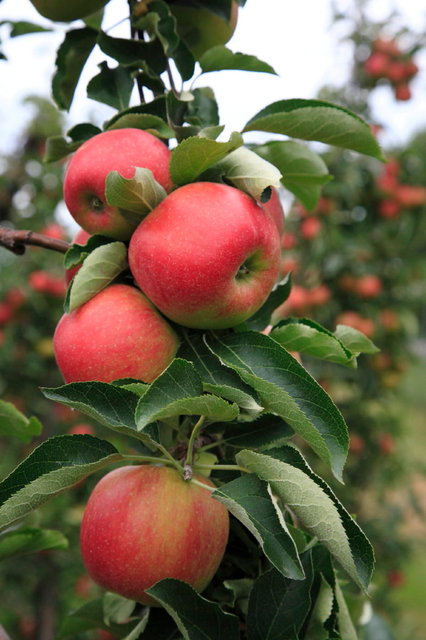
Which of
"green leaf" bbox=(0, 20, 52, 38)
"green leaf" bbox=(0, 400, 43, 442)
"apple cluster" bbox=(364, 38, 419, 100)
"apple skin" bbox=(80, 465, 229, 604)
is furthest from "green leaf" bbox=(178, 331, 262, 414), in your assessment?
"apple cluster" bbox=(364, 38, 419, 100)

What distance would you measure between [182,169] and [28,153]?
8.12 feet

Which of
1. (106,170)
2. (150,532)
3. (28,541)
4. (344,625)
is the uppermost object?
(106,170)

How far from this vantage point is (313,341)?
2.09 feet

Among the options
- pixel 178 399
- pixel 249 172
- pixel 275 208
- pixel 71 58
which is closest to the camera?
pixel 178 399

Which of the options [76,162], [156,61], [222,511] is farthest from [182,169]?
[222,511]

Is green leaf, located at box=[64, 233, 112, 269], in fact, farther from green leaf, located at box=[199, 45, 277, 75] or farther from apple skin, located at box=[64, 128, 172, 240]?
green leaf, located at box=[199, 45, 277, 75]

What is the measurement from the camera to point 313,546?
25.6 inches

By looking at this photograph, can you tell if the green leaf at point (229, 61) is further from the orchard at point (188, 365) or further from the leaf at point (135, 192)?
the leaf at point (135, 192)

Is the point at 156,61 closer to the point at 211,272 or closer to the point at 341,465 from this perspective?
the point at 211,272

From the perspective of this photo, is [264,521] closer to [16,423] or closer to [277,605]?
[277,605]

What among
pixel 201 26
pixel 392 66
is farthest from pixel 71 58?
pixel 392 66

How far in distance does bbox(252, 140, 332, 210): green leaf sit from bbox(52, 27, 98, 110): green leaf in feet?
0.90

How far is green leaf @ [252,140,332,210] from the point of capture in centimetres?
76

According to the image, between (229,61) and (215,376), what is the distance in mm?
389
